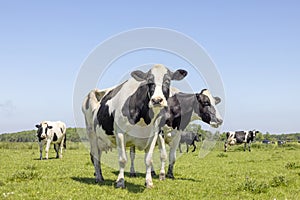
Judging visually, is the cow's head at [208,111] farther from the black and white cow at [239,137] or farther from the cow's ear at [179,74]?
the black and white cow at [239,137]

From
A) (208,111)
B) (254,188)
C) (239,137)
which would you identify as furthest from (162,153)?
(239,137)

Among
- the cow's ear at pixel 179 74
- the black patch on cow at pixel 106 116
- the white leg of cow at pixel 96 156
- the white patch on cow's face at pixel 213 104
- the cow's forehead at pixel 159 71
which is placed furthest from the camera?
the white patch on cow's face at pixel 213 104

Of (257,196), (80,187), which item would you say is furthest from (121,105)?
(257,196)

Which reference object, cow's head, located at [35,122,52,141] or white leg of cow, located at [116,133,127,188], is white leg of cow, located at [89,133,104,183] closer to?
white leg of cow, located at [116,133,127,188]

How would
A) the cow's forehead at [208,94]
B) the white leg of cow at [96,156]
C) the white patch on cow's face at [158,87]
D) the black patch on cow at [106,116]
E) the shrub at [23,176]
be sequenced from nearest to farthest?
the white patch on cow's face at [158,87] < the black patch on cow at [106,116] < the shrub at [23,176] < the white leg of cow at [96,156] < the cow's forehead at [208,94]

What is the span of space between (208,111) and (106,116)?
4560 mm

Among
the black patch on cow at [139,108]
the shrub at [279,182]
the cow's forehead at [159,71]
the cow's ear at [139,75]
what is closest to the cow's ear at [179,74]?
the cow's forehead at [159,71]

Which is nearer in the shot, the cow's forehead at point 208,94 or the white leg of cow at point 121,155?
the white leg of cow at point 121,155

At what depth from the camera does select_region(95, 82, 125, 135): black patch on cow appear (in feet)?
33.8

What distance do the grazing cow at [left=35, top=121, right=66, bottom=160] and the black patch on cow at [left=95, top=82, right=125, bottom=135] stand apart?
14.5 meters

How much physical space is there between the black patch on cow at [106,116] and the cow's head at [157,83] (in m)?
1.31

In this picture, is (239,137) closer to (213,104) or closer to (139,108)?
(213,104)

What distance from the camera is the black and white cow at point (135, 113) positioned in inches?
367

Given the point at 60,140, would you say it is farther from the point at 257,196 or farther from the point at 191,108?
the point at 257,196
